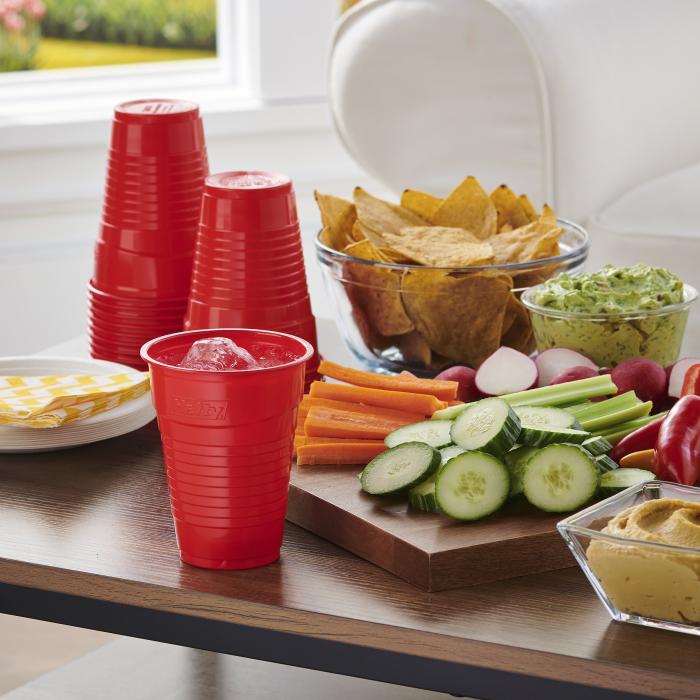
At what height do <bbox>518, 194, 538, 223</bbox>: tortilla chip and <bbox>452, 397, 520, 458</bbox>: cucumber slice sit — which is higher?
<bbox>518, 194, 538, 223</bbox>: tortilla chip

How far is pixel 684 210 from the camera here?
84.5 inches

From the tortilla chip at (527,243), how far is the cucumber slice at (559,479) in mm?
521

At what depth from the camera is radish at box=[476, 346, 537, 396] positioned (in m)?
1.35

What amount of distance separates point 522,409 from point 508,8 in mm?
1044

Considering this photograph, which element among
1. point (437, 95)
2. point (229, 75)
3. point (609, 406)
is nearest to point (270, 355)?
point (609, 406)

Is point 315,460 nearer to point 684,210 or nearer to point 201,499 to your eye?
point 201,499

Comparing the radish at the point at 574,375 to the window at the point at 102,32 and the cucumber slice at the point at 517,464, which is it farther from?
the window at the point at 102,32

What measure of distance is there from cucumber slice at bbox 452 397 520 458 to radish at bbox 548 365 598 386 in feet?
0.91

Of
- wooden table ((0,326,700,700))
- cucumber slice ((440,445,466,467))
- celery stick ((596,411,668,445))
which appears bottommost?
wooden table ((0,326,700,700))

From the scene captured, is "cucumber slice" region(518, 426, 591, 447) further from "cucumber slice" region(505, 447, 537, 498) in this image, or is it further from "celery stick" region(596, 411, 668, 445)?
"celery stick" region(596, 411, 668, 445)

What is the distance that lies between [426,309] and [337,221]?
7.2 inches

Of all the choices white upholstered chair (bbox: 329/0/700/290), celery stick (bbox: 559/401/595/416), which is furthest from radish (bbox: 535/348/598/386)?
white upholstered chair (bbox: 329/0/700/290)

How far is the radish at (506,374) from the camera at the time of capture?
4.44 feet

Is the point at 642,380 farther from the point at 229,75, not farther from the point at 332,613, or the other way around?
the point at 229,75
